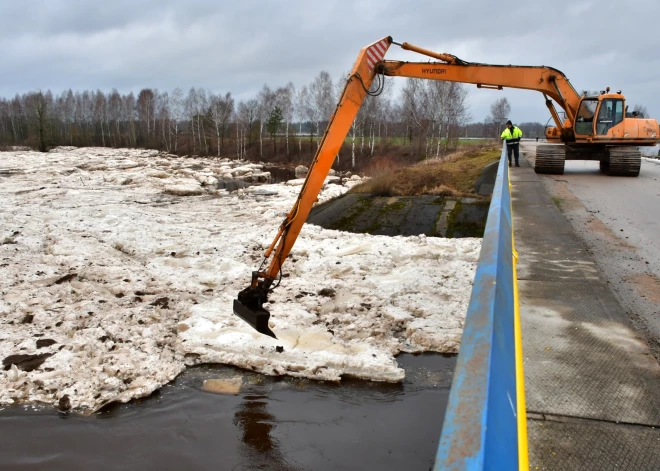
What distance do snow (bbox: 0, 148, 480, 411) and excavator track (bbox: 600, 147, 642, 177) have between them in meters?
8.04

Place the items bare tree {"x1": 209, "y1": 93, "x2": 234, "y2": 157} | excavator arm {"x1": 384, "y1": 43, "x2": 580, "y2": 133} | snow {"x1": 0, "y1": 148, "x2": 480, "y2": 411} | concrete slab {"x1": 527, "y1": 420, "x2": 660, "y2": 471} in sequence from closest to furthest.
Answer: concrete slab {"x1": 527, "y1": 420, "x2": 660, "y2": 471}
snow {"x1": 0, "y1": 148, "x2": 480, "y2": 411}
excavator arm {"x1": 384, "y1": 43, "x2": 580, "y2": 133}
bare tree {"x1": 209, "y1": 93, "x2": 234, "y2": 157}

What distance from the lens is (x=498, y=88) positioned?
38.8ft

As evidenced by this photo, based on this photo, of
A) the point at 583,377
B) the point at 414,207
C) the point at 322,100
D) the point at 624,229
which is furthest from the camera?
the point at 322,100

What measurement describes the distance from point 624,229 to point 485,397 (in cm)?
856

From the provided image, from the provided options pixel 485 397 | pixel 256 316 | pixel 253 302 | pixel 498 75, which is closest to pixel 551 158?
pixel 498 75

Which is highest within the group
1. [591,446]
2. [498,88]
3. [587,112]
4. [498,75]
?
[498,75]

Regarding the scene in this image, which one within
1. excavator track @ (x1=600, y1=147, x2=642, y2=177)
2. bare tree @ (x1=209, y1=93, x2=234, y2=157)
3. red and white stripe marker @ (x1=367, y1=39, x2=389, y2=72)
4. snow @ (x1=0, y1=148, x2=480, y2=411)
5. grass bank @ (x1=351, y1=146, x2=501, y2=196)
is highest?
bare tree @ (x1=209, y1=93, x2=234, y2=157)

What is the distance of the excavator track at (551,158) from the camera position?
1495 centimetres

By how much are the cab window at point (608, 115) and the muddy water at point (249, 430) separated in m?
12.6

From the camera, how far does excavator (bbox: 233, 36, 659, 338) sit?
5844 millimetres

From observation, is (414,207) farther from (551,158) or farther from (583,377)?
(583,377)

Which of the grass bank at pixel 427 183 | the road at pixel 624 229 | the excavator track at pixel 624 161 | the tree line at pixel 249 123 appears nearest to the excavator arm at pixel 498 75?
the excavator track at pixel 624 161

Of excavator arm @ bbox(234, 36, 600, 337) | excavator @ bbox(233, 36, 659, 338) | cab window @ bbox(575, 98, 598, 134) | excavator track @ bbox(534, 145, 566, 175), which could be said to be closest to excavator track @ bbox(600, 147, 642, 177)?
excavator @ bbox(233, 36, 659, 338)

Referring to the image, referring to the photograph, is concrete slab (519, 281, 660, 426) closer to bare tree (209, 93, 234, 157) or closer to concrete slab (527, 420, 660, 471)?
concrete slab (527, 420, 660, 471)
